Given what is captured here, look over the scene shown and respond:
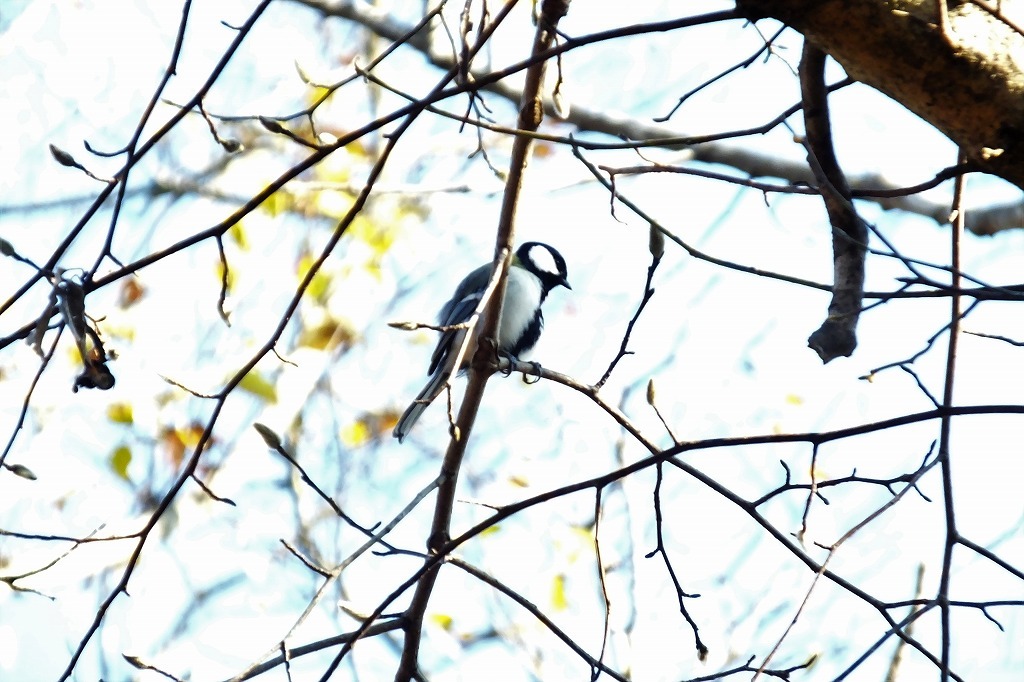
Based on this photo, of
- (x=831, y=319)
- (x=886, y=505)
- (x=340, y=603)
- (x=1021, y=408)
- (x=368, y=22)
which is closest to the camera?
(x=1021, y=408)

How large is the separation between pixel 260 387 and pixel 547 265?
1.69 m

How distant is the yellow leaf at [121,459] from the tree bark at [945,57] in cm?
495

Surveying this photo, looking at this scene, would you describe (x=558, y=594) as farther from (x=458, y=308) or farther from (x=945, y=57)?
(x=945, y=57)

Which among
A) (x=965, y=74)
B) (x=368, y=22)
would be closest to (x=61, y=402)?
(x=368, y=22)

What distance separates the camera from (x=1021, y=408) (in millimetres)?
1456

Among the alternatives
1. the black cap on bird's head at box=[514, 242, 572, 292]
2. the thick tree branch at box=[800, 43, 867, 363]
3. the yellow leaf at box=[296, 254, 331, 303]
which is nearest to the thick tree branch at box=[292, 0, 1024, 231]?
the black cap on bird's head at box=[514, 242, 572, 292]

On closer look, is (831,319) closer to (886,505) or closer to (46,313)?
(886,505)

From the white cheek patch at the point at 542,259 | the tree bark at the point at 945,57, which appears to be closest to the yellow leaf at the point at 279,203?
the white cheek patch at the point at 542,259

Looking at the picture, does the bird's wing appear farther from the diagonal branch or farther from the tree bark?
the tree bark

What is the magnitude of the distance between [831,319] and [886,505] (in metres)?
0.33

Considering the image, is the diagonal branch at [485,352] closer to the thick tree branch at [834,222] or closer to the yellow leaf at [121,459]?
the thick tree branch at [834,222]

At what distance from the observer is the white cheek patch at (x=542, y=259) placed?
554cm

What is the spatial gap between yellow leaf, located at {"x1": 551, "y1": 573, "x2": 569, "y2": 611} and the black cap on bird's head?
1550 millimetres

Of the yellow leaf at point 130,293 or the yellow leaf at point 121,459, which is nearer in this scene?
the yellow leaf at point 121,459
